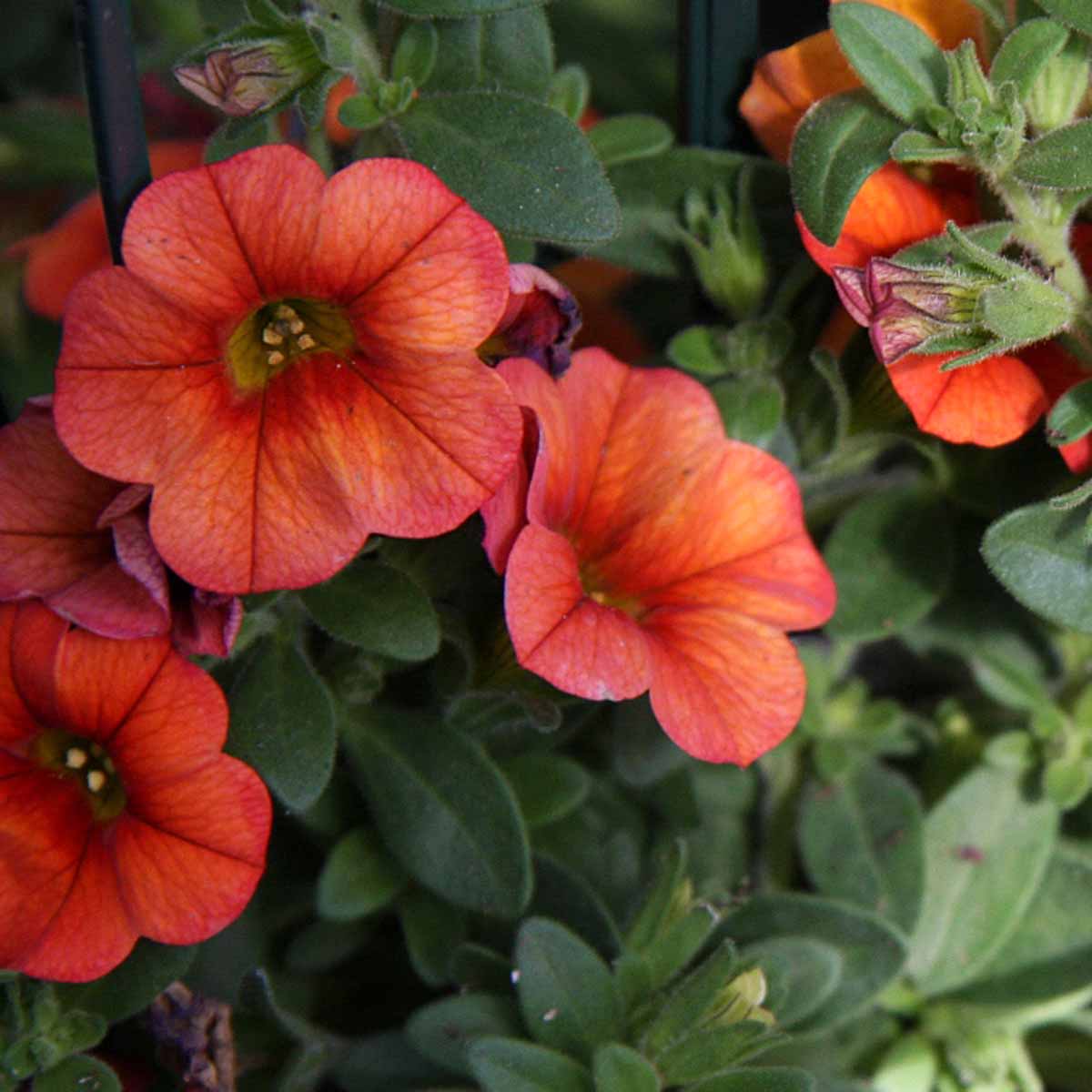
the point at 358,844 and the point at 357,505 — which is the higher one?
the point at 357,505

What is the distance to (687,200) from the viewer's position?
966mm

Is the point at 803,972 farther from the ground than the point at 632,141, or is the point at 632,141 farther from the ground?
the point at 632,141

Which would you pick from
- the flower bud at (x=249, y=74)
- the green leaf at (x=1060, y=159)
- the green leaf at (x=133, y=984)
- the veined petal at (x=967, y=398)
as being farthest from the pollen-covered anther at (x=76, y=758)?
the green leaf at (x=1060, y=159)

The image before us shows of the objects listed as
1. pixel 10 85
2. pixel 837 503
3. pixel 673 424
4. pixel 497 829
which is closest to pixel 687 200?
pixel 673 424

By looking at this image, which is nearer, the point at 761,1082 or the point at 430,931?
the point at 761,1082

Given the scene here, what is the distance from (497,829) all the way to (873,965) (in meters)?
0.28

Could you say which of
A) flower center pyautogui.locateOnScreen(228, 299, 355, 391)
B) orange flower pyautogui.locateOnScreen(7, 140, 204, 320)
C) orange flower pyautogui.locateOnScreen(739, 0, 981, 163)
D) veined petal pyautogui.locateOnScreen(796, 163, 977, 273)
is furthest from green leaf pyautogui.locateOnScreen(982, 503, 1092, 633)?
orange flower pyautogui.locateOnScreen(7, 140, 204, 320)

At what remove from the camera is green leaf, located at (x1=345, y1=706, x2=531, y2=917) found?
0.89 metres

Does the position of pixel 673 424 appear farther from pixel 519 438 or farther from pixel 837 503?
pixel 837 503

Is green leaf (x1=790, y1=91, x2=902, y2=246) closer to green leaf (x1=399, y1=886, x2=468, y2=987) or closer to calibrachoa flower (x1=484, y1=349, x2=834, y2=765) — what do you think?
calibrachoa flower (x1=484, y1=349, x2=834, y2=765)

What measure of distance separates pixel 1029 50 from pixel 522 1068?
627 millimetres

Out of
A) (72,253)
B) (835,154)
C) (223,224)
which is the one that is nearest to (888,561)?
(835,154)

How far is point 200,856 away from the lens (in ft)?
2.50

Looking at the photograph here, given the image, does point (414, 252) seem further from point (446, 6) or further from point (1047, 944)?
point (1047, 944)
